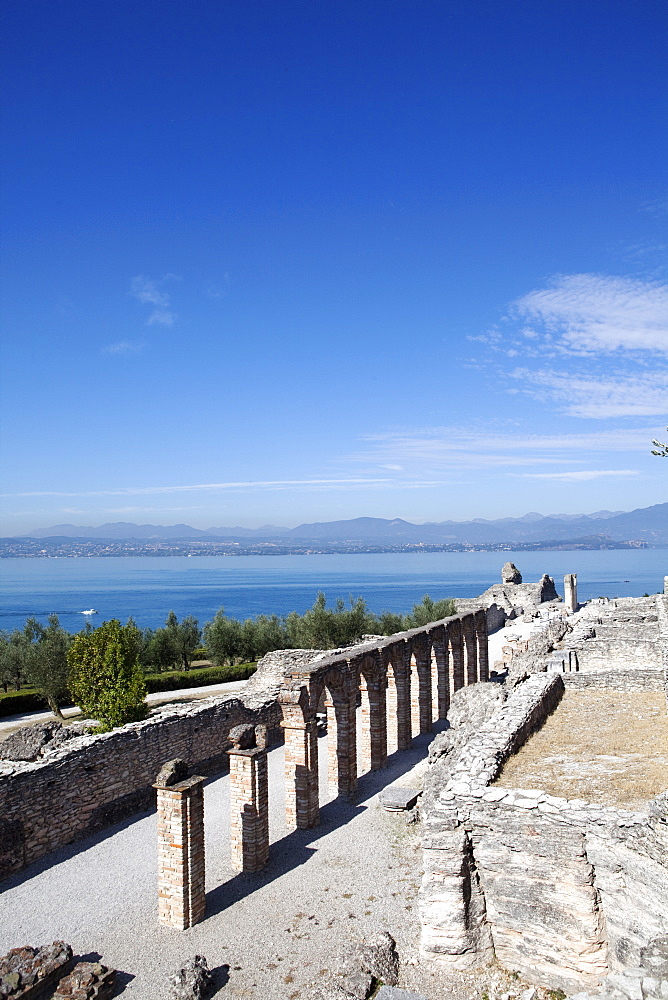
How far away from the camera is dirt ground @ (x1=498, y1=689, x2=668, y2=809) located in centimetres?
895

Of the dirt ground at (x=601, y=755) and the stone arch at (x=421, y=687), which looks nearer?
the dirt ground at (x=601, y=755)

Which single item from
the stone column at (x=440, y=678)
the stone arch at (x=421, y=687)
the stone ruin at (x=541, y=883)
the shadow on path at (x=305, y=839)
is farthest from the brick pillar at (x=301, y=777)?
the stone column at (x=440, y=678)

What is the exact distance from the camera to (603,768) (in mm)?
9867

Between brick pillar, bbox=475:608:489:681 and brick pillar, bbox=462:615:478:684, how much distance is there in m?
0.57

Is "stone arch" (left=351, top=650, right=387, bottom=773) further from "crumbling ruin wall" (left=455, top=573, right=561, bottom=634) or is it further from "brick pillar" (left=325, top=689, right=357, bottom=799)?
"crumbling ruin wall" (left=455, top=573, right=561, bottom=634)

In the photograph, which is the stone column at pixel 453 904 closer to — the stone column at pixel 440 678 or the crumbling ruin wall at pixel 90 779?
the crumbling ruin wall at pixel 90 779

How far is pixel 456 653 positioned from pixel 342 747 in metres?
10.9

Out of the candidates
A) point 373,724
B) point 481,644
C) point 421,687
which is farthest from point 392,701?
point 481,644

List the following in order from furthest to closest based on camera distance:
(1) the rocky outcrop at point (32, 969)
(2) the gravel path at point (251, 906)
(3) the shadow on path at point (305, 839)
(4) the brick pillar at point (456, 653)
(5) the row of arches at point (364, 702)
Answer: (4) the brick pillar at point (456, 653), (5) the row of arches at point (364, 702), (3) the shadow on path at point (305, 839), (2) the gravel path at point (251, 906), (1) the rocky outcrop at point (32, 969)

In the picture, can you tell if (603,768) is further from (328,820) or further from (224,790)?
(224,790)

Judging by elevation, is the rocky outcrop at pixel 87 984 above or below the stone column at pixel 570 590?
below

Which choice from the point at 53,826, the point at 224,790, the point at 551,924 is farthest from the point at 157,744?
the point at 551,924

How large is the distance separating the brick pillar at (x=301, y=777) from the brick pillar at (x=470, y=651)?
1413 cm

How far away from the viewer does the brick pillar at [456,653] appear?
998 inches
